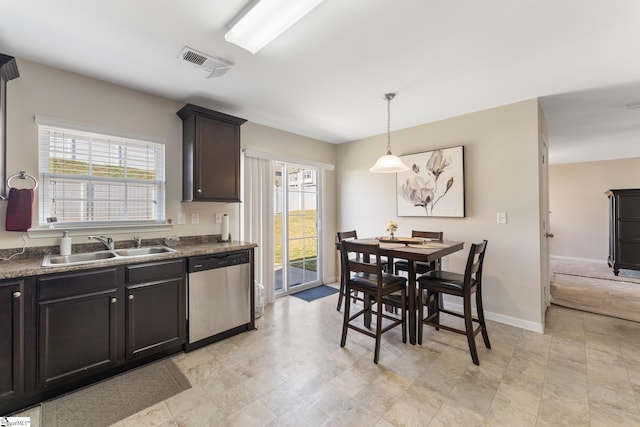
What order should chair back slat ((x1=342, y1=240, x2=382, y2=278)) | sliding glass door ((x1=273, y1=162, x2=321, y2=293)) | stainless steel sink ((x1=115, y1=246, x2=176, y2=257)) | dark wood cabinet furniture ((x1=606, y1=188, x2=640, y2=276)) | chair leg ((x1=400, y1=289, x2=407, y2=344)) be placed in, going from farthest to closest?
dark wood cabinet furniture ((x1=606, y1=188, x2=640, y2=276)) → sliding glass door ((x1=273, y1=162, x2=321, y2=293)) → chair leg ((x1=400, y1=289, x2=407, y2=344)) → stainless steel sink ((x1=115, y1=246, x2=176, y2=257)) → chair back slat ((x1=342, y1=240, x2=382, y2=278))

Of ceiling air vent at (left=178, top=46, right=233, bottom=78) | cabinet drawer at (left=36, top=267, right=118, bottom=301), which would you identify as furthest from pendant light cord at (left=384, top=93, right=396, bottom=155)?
cabinet drawer at (left=36, top=267, right=118, bottom=301)

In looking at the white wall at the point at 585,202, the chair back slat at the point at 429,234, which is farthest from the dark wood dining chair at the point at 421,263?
the white wall at the point at 585,202

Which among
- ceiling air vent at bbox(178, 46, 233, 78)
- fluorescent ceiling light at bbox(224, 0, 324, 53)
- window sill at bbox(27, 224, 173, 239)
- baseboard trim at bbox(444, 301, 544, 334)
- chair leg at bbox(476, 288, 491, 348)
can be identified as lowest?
baseboard trim at bbox(444, 301, 544, 334)

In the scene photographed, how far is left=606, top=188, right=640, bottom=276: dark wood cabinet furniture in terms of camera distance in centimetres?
495

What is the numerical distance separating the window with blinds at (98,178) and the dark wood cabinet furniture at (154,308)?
2.42 ft

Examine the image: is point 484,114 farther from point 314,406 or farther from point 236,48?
point 314,406

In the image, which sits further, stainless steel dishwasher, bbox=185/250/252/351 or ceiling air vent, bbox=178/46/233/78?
stainless steel dishwasher, bbox=185/250/252/351

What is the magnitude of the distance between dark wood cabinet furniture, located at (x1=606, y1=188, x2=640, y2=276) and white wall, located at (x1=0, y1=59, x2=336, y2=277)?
22.0 feet

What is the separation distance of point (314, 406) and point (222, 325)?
1.28 meters

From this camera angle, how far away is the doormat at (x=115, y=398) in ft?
5.55

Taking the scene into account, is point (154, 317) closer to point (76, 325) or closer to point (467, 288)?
point (76, 325)

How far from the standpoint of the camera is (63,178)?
2352 mm

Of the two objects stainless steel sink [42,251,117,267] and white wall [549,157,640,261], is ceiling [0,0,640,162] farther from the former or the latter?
white wall [549,157,640,261]

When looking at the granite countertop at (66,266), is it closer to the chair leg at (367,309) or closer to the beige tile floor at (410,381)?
the beige tile floor at (410,381)
